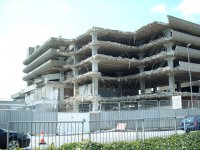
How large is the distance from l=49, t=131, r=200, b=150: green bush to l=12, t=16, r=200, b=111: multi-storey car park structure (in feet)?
103

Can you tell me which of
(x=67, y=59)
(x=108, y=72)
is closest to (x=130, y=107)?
(x=108, y=72)

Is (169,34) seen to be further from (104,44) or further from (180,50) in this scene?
(104,44)

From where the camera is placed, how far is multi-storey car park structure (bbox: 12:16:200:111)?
51.1m

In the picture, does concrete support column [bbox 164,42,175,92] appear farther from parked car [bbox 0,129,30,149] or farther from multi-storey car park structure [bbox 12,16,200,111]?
parked car [bbox 0,129,30,149]

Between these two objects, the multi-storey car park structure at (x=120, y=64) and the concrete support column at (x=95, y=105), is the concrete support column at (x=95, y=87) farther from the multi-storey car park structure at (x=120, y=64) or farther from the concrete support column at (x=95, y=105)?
the concrete support column at (x=95, y=105)

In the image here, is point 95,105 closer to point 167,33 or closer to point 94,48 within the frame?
point 94,48

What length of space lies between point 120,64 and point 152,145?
4600cm

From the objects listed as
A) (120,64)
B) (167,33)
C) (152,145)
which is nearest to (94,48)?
(120,64)

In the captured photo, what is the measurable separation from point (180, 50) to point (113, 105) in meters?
17.5

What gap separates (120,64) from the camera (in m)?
56.6

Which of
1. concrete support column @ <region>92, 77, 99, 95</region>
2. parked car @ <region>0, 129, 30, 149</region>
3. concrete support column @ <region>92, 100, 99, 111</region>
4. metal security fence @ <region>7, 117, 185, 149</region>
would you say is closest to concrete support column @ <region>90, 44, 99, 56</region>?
concrete support column @ <region>92, 77, 99, 95</region>

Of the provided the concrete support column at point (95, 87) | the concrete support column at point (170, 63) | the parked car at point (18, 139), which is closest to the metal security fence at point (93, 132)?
the parked car at point (18, 139)

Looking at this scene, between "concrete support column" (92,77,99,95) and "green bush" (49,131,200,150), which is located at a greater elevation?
"concrete support column" (92,77,99,95)

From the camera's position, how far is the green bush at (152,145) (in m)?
9.49
